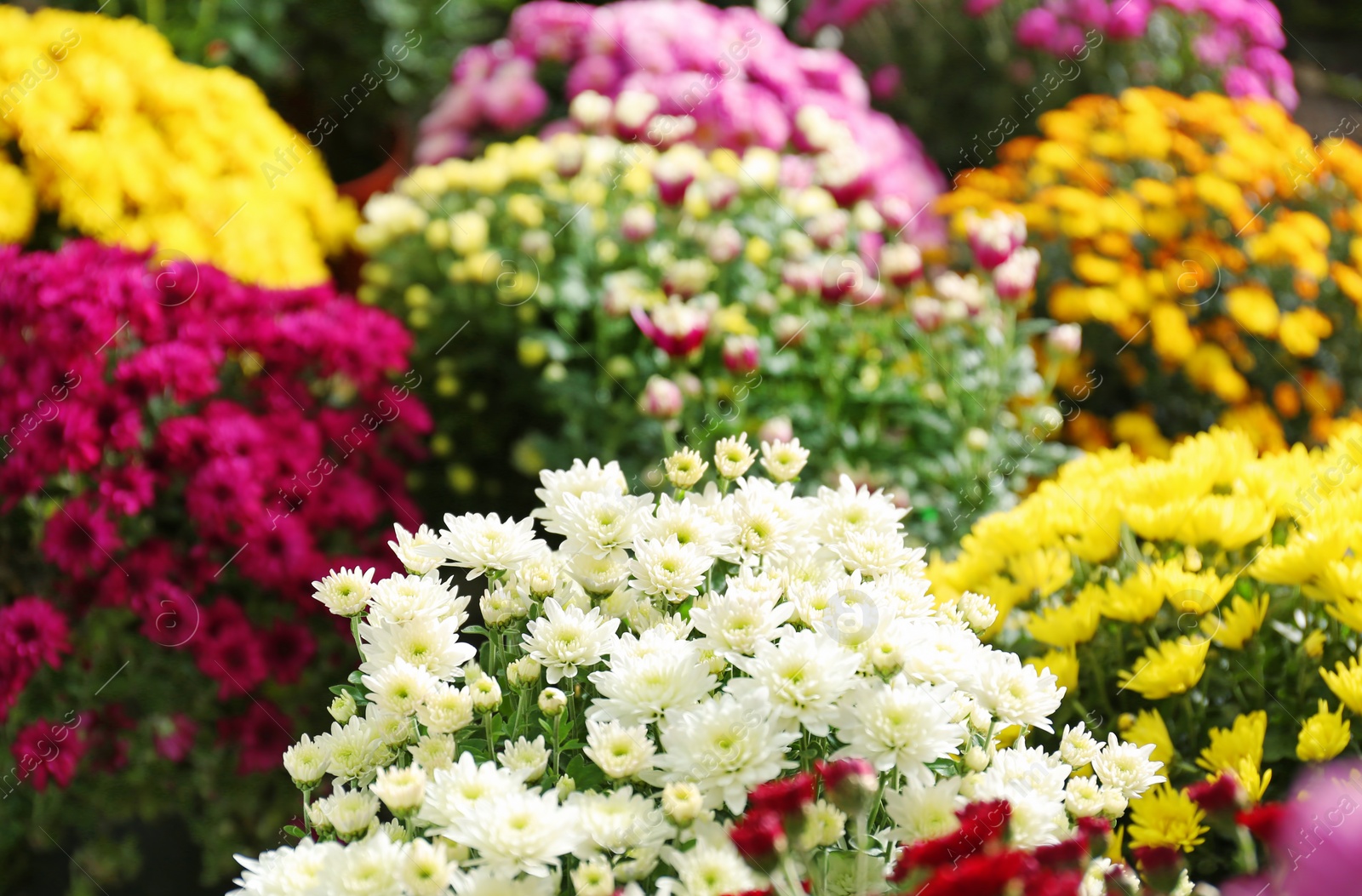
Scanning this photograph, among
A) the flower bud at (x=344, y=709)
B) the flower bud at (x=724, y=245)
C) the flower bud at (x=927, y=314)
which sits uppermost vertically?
the flower bud at (x=344, y=709)

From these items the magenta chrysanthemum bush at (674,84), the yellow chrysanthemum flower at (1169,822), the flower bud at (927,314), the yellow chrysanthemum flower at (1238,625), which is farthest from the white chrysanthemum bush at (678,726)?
the magenta chrysanthemum bush at (674,84)

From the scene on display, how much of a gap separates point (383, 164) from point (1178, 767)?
4.13m

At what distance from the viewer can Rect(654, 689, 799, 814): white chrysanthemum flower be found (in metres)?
0.98

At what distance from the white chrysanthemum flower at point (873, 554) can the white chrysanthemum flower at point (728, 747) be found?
0.28m

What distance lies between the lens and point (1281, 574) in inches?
56.1

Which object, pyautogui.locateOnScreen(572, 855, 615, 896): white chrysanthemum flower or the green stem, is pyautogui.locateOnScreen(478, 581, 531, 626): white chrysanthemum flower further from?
the green stem

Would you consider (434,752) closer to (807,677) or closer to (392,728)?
(392,728)

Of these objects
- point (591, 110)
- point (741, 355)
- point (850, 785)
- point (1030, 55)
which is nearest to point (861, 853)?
point (850, 785)

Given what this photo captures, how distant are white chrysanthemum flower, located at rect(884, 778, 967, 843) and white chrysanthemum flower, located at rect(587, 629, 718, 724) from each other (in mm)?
195

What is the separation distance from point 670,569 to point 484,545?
196 mm

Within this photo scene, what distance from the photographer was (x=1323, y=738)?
1.27 meters

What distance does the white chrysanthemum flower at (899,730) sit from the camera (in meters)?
0.98

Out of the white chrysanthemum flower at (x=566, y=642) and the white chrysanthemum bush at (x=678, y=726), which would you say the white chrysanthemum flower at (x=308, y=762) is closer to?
the white chrysanthemum bush at (x=678, y=726)

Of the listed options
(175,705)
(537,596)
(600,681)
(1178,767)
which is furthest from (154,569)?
(1178,767)
